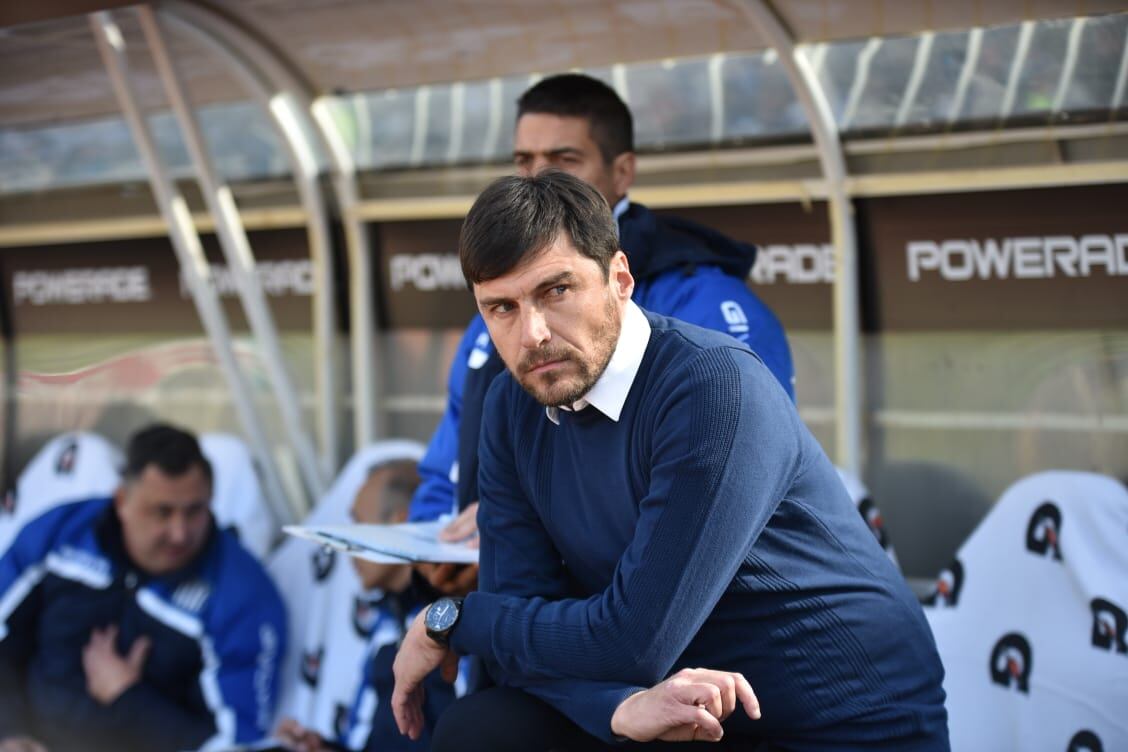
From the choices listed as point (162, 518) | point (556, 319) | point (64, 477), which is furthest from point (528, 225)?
point (64, 477)

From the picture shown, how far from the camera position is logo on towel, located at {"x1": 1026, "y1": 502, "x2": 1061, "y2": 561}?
337cm

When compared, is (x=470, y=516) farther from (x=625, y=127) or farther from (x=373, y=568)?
(x=373, y=568)

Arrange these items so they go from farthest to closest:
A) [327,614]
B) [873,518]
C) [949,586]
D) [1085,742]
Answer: [327,614] < [873,518] < [949,586] < [1085,742]

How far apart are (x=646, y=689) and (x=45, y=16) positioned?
2.13 meters

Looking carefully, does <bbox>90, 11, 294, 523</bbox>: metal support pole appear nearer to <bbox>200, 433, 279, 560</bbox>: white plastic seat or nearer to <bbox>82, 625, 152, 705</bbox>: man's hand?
<bbox>200, 433, 279, 560</bbox>: white plastic seat

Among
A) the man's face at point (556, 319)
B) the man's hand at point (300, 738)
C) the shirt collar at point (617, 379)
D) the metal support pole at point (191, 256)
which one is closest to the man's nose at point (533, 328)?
the man's face at point (556, 319)

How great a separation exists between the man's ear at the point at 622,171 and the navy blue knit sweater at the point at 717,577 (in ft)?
2.92

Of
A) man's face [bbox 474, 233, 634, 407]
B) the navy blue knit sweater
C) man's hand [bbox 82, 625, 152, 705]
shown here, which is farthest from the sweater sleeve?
man's hand [bbox 82, 625, 152, 705]

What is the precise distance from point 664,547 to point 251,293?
3245 millimetres

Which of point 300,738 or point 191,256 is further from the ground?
point 191,256

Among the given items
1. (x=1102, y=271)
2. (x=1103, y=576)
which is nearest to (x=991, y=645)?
(x=1103, y=576)

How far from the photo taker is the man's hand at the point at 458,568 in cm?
259

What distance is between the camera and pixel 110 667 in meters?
4.19

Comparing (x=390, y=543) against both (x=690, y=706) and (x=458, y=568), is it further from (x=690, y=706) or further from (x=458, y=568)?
(x=690, y=706)
